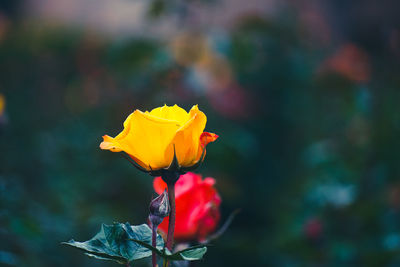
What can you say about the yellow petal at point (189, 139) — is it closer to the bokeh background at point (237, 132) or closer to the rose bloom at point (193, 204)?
the rose bloom at point (193, 204)

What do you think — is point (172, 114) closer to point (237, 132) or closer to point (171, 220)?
point (171, 220)

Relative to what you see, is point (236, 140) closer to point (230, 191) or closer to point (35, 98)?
point (230, 191)

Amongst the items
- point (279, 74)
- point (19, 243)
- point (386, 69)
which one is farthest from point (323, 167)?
point (19, 243)

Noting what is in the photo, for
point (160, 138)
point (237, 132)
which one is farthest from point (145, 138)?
point (237, 132)

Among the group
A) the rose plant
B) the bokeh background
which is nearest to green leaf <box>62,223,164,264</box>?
the rose plant

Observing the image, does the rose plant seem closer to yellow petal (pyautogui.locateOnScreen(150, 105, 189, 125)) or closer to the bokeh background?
yellow petal (pyautogui.locateOnScreen(150, 105, 189, 125))

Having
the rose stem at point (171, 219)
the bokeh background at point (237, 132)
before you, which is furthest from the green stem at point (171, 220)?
the bokeh background at point (237, 132)

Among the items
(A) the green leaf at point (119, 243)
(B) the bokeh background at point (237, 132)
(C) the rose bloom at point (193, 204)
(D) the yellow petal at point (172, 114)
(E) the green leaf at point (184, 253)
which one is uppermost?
(B) the bokeh background at point (237, 132)
